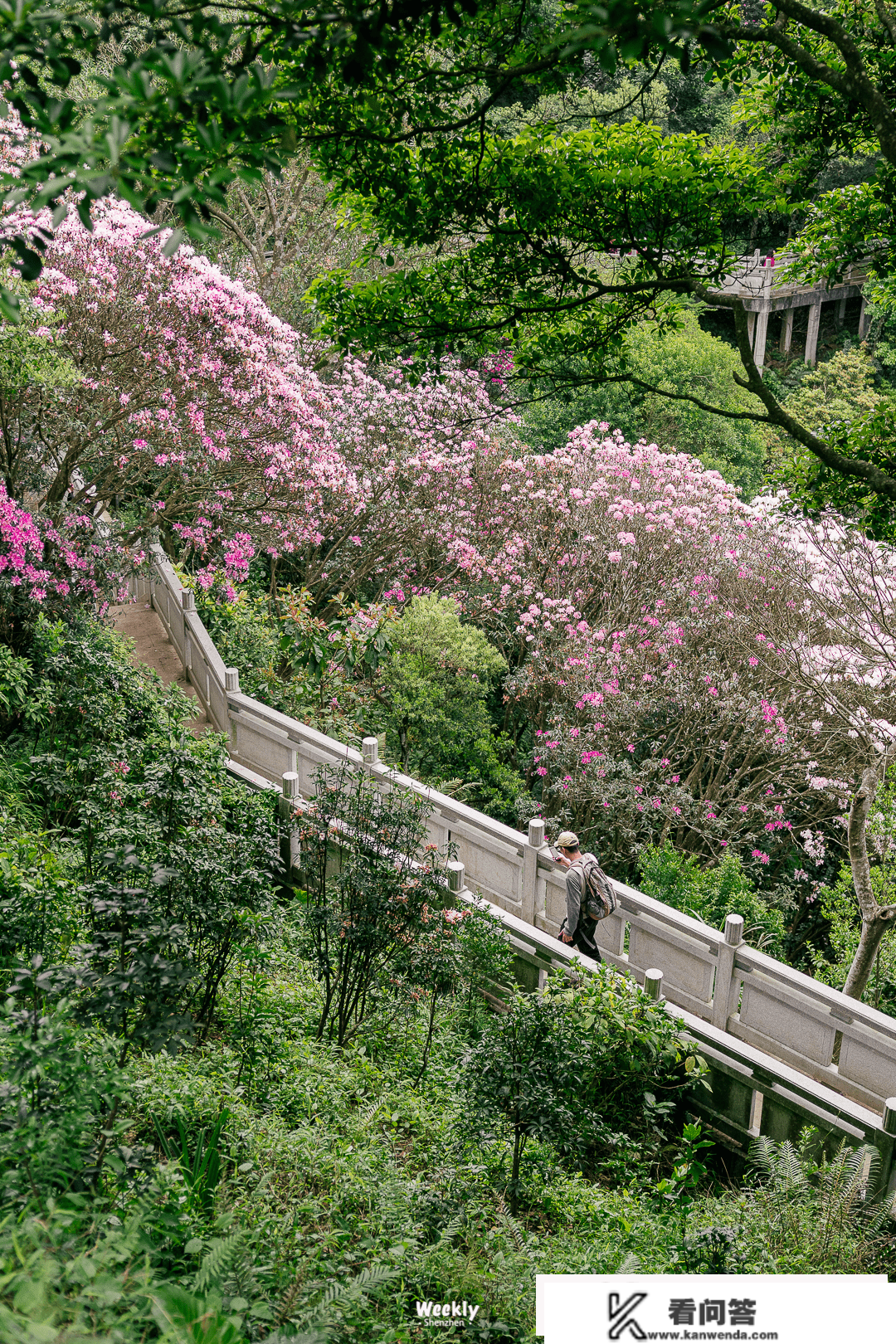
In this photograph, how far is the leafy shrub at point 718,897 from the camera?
841 cm

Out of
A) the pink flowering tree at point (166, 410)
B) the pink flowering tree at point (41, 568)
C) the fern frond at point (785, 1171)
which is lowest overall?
the fern frond at point (785, 1171)

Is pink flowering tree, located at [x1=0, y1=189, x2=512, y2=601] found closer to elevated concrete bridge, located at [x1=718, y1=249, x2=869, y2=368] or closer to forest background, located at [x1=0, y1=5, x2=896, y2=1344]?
forest background, located at [x1=0, y1=5, x2=896, y2=1344]

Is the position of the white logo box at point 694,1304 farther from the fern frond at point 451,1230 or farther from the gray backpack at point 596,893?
the gray backpack at point 596,893

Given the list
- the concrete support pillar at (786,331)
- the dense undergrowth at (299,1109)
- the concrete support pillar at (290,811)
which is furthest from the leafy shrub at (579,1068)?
the concrete support pillar at (786,331)

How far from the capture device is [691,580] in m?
12.6

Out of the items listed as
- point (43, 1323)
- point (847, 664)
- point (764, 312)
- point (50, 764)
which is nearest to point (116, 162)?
point (43, 1323)

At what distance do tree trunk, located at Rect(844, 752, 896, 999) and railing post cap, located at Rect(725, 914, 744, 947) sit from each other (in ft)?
3.63

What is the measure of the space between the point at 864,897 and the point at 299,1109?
4.32 meters

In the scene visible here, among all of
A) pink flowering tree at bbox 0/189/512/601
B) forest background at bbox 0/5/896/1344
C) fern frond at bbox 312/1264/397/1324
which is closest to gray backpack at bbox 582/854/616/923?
forest background at bbox 0/5/896/1344

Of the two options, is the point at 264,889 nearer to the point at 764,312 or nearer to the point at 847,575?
the point at 847,575

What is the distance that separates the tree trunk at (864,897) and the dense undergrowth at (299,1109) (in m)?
1.58

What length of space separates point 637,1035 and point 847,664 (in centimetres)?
594

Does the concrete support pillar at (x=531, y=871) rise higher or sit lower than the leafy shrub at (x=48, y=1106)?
lower

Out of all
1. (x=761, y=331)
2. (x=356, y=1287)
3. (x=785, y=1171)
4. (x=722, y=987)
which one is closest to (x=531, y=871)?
(x=722, y=987)
